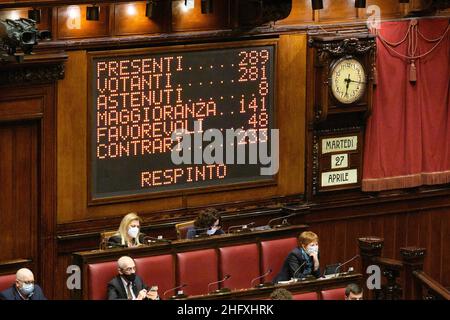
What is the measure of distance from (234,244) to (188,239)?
45 cm

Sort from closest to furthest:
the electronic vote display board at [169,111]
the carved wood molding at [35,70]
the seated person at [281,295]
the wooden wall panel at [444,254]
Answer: the seated person at [281,295] < the carved wood molding at [35,70] < the electronic vote display board at [169,111] < the wooden wall panel at [444,254]

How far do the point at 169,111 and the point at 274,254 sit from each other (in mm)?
1660

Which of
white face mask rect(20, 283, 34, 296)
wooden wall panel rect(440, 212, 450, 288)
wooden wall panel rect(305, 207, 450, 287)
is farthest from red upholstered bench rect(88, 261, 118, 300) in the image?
wooden wall panel rect(440, 212, 450, 288)

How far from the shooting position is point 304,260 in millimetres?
14102

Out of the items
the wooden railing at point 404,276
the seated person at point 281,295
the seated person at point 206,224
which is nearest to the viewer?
the seated person at point 281,295

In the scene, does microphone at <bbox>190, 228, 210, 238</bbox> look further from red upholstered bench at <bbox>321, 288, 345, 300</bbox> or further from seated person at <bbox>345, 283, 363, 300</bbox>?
seated person at <bbox>345, 283, 363, 300</bbox>

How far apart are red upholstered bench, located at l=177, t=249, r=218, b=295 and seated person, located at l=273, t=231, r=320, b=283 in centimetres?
58

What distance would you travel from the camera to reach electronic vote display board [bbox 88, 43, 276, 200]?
14.6 metres

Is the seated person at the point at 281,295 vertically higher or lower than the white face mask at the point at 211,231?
lower

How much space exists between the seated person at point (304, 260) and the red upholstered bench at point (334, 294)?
0.77 meters

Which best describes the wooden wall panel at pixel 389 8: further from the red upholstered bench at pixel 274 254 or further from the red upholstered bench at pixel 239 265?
the red upholstered bench at pixel 239 265

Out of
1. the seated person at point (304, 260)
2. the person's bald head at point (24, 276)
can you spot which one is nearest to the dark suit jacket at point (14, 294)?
the person's bald head at point (24, 276)

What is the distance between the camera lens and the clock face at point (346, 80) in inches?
620

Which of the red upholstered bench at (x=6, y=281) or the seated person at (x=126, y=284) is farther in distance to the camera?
the red upholstered bench at (x=6, y=281)
